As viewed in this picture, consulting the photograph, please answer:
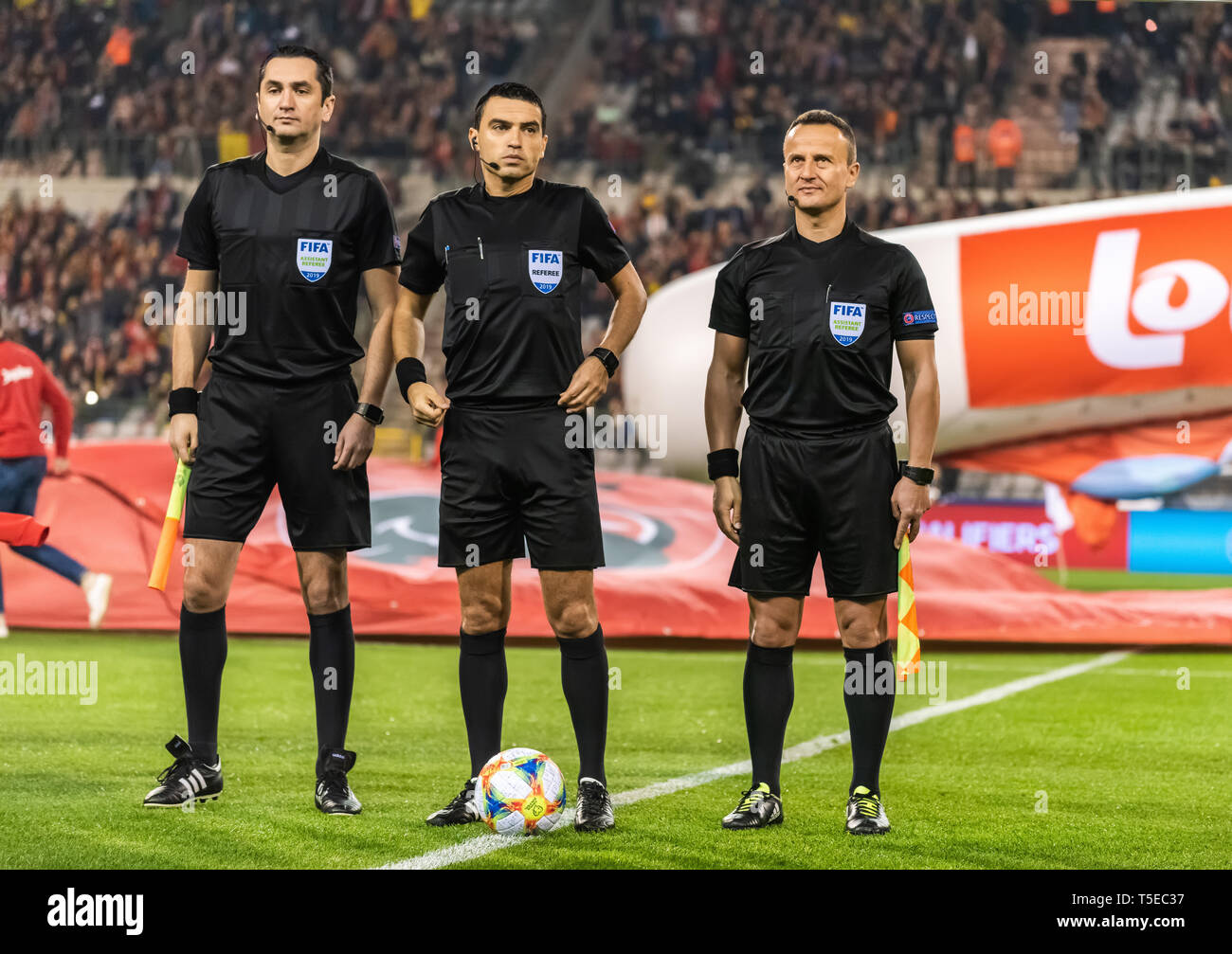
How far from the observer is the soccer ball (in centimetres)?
413

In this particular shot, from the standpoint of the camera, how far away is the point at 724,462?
450 centimetres

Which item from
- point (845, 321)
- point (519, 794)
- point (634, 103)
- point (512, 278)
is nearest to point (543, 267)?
point (512, 278)

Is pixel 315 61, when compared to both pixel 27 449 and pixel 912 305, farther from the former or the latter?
pixel 27 449

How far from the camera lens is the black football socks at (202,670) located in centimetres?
457

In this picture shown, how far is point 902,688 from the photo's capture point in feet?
25.6

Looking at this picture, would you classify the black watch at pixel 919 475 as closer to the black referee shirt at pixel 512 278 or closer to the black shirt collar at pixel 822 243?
the black shirt collar at pixel 822 243

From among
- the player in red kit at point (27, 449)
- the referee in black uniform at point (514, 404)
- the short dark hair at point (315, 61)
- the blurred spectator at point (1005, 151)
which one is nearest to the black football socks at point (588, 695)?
the referee in black uniform at point (514, 404)

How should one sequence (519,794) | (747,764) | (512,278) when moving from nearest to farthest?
(519,794)
(512,278)
(747,764)

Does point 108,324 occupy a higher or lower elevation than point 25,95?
lower

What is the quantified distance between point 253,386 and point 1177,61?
751 inches

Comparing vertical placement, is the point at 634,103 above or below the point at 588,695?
above

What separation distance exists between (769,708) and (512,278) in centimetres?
144
